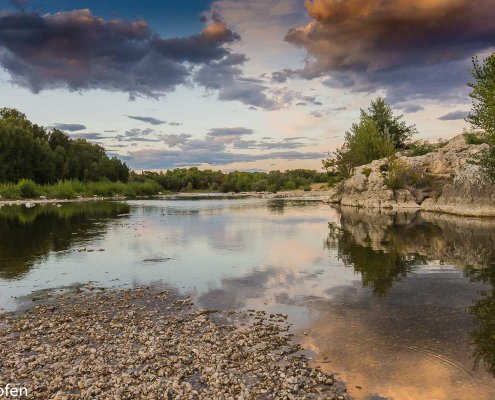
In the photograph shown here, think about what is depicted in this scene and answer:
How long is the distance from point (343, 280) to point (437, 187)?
145ft

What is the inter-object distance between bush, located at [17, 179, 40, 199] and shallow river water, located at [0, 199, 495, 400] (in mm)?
61721

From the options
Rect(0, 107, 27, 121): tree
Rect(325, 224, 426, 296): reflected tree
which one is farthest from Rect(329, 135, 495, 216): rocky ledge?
Rect(0, 107, 27, 121): tree

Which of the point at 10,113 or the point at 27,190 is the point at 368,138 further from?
the point at 10,113

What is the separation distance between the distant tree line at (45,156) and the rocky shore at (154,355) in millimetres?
100692

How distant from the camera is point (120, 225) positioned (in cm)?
4253

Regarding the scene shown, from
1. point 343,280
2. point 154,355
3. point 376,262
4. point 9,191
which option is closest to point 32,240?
point 343,280

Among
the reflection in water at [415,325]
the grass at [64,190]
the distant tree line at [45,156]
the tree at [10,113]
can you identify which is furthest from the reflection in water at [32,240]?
the tree at [10,113]

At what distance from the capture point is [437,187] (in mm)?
56500

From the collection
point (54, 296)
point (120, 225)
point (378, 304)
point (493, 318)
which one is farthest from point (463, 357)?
point (120, 225)

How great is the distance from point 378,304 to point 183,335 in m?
6.85

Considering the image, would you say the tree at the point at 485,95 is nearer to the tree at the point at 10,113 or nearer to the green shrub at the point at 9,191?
the green shrub at the point at 9,191

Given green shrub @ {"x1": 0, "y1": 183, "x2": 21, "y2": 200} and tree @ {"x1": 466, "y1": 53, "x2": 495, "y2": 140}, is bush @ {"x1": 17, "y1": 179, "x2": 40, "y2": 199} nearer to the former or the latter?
green shrub @ {"x1": 0, "y1": 183, "x2": 21, "y2": 200}

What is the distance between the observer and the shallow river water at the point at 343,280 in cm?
965

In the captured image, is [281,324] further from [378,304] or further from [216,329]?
[378,304]
